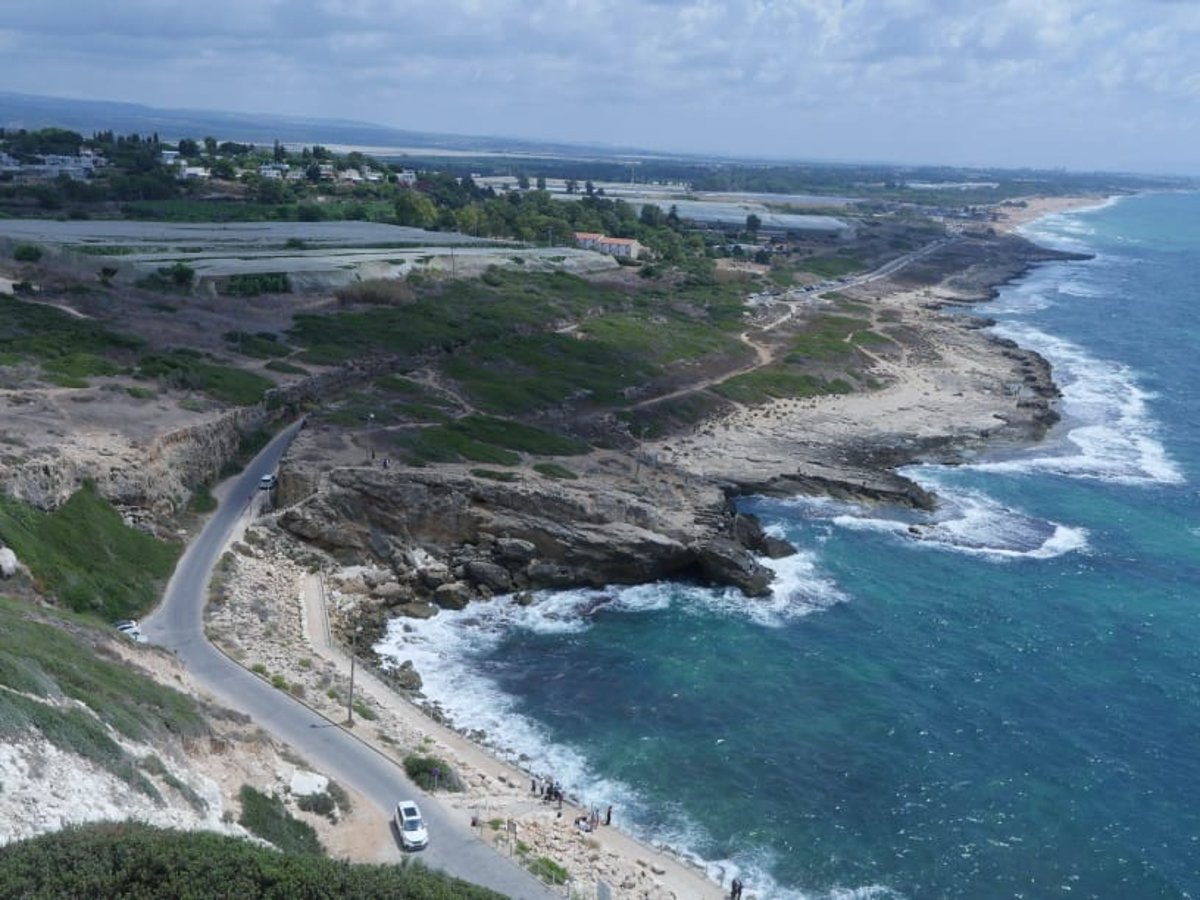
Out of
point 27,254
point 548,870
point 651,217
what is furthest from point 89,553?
point 651,217

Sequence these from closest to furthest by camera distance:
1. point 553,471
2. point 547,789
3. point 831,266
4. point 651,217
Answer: point 547,789 → point 553,471 → point 831,266 → point 651,217

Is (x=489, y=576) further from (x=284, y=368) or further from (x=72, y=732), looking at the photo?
(x=72, y=732)

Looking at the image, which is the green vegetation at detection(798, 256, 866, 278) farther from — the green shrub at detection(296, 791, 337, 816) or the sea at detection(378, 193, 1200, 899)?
the green shrub at detection(296, 791, 337, 816)

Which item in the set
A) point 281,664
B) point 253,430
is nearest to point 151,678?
point 281,664

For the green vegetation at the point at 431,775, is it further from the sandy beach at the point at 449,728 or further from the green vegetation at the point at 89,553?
the green vegetation at the point at 89,553

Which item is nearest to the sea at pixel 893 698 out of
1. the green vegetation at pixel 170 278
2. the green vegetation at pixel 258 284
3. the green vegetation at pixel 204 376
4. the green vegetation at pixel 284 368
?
the green vegetation at pixel 204 376

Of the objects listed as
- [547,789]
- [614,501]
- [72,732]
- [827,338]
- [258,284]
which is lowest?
[547,789]
